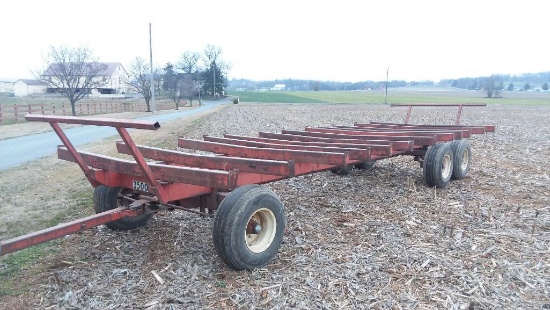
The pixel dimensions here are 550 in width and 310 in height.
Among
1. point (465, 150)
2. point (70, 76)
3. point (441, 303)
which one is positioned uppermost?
point (70, 76)

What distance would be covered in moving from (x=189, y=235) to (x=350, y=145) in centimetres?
252

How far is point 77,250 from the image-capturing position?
4.75 meters

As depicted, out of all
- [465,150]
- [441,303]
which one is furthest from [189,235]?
[465,150]

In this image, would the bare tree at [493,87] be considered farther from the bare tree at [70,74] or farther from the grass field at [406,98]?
the bare tree at [70,74]

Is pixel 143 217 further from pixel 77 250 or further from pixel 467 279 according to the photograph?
pixel 467 279

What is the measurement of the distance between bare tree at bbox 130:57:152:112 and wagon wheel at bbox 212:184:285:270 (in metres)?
48.2

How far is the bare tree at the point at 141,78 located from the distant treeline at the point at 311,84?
6780 centimetres

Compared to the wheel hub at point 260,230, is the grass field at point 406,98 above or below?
above

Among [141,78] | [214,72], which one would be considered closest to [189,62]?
[214,72]

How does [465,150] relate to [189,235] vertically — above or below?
above

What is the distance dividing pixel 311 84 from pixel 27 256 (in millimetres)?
138434

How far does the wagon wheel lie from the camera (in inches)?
155

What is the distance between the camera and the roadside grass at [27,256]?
3.98 m

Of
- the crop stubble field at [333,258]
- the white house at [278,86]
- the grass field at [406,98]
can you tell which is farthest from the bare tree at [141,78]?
the white house at [278,86]
